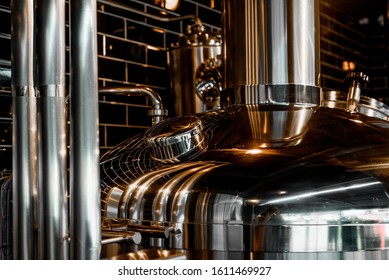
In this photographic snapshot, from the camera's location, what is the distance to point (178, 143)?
1.05 meters

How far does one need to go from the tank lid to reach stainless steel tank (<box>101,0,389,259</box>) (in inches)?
17.6

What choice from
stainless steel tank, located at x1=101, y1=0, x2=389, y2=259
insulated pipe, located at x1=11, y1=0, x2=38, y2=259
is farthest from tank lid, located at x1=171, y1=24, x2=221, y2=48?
insulated pipe, located at x1=11, y1=0, x2=38, y2=259

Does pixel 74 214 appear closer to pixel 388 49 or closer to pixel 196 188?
pixel 196 188

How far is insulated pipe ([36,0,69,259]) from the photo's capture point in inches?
21.9

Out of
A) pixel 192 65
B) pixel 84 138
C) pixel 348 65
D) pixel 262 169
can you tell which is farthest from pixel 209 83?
pixel 348 65

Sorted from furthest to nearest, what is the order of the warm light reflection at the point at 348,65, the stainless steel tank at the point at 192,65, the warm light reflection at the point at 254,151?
the warm light reflection at the point at 348,65 → the stainless steel tank at the point at 192,65 → the warm light reflection at the point at 254,151

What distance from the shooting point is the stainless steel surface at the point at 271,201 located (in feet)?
2.95

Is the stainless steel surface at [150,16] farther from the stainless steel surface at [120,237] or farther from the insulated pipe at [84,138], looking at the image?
the insulated pipe at [84,138]

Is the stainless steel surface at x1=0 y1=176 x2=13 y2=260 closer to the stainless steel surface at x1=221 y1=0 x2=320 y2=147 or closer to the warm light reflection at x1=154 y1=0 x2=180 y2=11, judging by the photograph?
the stainless steel surface at x1=221 y1=0 x2=320 y2=147

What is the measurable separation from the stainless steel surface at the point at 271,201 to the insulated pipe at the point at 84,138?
0.38m

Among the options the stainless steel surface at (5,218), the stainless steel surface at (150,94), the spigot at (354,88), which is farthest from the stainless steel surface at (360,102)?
the stainless steel surface at (5,218)

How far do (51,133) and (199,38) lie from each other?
1165mm

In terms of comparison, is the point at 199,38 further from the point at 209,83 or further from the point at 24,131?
the point at 24,131

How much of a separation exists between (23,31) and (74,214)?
257 mm
